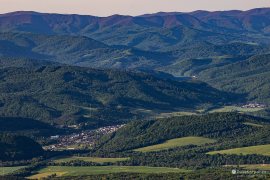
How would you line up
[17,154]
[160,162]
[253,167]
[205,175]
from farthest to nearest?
[17,154], [160,162], [253,167], [205,175]

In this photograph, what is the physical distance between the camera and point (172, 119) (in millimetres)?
186875

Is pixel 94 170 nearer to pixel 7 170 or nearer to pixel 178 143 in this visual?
pixel 7 170

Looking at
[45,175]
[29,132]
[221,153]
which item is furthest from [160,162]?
[29,132]

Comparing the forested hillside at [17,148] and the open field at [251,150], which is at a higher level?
the open field at [251,150]

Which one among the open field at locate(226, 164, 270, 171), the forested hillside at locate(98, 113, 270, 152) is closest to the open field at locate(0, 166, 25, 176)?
the forested hillside at locate(98, 113, 270, 152)

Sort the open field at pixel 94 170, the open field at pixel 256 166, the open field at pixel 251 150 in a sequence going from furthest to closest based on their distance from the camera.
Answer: the open field at pixel 251 150
the open field at pixel 94 170
the open field at pixel 256 166

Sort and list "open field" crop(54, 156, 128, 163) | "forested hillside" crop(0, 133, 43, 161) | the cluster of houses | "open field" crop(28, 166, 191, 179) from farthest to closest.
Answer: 1. the cluster of houses
2. "forested hillside" crop(0, 133, 43, 161)
3. "open field" crop(54, 156, 128, 163)
4. "open field" crop(28, 166, 191, 179)

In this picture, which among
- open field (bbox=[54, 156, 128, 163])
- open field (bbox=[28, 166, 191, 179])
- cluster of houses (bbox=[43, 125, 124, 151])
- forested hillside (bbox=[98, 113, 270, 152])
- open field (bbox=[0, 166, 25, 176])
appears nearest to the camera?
open field (bbox=[28, 166, 191, 179])

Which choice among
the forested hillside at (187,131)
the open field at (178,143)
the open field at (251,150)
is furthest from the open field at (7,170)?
the open field at (251,150)

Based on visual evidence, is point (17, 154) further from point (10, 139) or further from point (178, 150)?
point (178, 150)

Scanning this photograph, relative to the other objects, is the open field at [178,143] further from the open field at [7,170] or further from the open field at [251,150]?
the open field at [7,170]

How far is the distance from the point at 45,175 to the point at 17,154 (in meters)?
24.0

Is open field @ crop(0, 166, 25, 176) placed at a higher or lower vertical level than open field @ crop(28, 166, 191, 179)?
lower

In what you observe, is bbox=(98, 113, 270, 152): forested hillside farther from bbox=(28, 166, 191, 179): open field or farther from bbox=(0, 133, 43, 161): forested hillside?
bbox=(28, 166, 191, 179): open field
